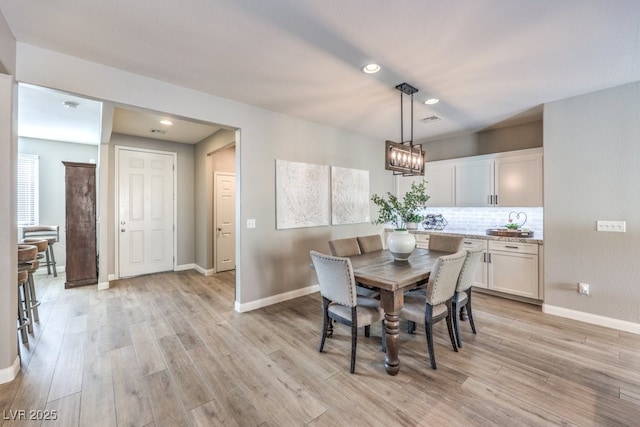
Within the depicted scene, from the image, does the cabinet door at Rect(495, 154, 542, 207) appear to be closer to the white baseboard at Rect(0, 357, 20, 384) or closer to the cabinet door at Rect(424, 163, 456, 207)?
the cabinet door at Rect(424, 163, 456, 207)

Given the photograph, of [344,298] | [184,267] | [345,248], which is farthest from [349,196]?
[184,267]

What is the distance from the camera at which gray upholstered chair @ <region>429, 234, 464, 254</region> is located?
3414 millimetres

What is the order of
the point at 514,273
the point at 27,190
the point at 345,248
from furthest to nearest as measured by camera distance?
1. the point at 27,190
2. the point at 514,273
3. the point at 345,248

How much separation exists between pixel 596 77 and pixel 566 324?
2596mm

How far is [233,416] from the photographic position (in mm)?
1706

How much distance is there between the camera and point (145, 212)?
5.11m

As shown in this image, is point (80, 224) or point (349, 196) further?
point (349, 196)

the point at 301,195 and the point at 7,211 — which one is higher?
the point at 301,195

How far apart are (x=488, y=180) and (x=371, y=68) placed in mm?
2907

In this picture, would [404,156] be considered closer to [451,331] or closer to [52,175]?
[451,331]

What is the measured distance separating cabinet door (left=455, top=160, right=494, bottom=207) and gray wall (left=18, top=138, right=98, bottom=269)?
24.2ft

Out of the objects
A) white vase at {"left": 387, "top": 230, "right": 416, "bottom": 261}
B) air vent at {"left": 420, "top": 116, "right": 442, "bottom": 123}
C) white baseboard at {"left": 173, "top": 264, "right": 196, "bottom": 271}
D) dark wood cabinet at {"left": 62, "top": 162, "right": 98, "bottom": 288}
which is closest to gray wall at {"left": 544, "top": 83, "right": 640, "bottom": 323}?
air vent at {"left": 420, "top": 116, "right": 442, "bottom": 123}

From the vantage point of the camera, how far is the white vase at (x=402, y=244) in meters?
2.75

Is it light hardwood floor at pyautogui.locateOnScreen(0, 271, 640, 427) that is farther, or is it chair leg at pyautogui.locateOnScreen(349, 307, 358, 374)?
chair leg at pyautogui.locateOnScreen(349, 307, 358, 374)
